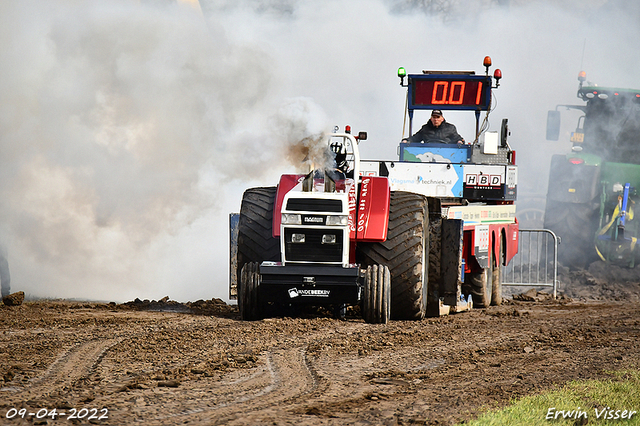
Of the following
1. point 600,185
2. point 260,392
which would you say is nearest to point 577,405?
point 260,392

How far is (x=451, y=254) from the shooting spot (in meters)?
9.66

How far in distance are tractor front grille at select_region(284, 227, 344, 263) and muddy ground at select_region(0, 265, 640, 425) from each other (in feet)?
2.39

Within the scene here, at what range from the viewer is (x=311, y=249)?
8.48 metres

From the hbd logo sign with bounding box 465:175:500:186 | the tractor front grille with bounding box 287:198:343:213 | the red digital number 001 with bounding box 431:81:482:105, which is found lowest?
the tractor front grille with bounding box 287:198:343:213

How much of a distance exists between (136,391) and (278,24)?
2262cm

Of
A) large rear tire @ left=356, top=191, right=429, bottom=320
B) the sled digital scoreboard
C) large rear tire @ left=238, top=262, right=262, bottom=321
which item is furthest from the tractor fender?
the sled digital scoreboard

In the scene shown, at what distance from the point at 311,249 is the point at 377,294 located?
892mm

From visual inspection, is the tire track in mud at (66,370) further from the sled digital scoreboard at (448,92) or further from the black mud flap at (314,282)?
the sled digital scoreboard at (448,92)

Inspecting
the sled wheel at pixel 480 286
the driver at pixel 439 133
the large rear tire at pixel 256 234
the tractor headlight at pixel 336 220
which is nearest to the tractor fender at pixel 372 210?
the tractor headlight at pixel 336 220

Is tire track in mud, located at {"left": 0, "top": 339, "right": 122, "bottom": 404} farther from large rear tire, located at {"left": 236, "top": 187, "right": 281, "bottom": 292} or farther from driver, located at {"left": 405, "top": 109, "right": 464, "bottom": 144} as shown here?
driver, located at {"left": 405, "top": 109, "right": 464, "bottom": 144}

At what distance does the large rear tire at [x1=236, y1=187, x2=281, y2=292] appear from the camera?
29.1ft

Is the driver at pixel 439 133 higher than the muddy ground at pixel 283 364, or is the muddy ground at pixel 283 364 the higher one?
the driver at pixel 439 133

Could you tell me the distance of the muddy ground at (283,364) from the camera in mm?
4750

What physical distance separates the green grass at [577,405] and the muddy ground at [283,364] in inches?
6.5
